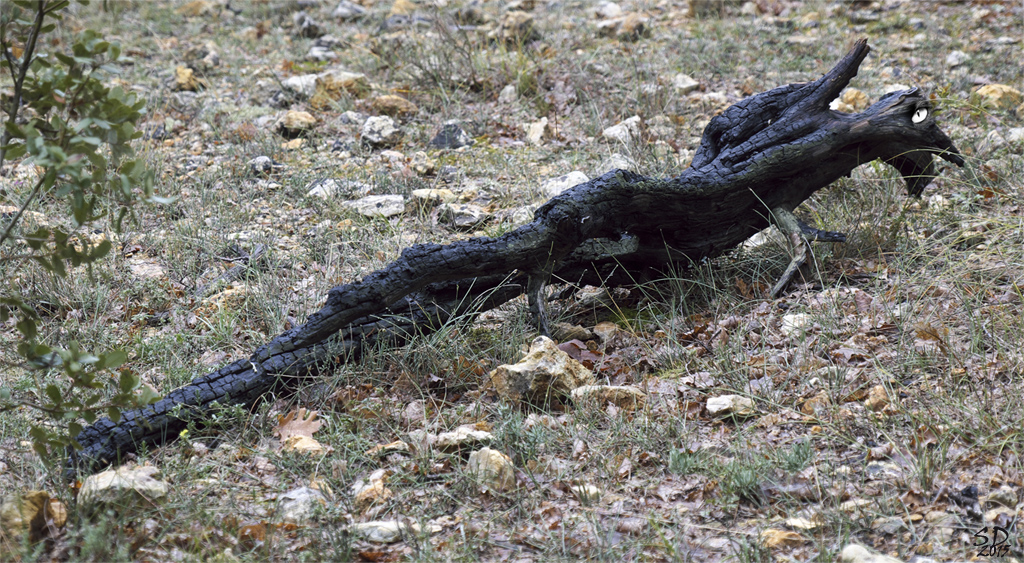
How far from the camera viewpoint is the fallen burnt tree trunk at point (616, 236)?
277 centimetres

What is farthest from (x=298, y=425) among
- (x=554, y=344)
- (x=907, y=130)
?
(x=907, y=130)

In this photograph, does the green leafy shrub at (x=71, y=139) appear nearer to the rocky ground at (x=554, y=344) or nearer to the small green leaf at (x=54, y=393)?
the small green leaf at (x=54, y=393)

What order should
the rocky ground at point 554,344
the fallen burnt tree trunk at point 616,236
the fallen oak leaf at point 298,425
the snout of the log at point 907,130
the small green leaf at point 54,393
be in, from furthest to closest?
the snout of the log at point 907,130 < the fallen burnt tree trunk at point 616,236 < the fallen oak leaf at point 298,425 < the rocky ground at point 554,344 < the small green leaf at point 54,393

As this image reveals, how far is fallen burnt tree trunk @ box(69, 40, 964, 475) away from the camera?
2766mm

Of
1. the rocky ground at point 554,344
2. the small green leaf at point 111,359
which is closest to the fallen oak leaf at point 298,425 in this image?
the rocky ground at point 554,344

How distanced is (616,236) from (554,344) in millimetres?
728

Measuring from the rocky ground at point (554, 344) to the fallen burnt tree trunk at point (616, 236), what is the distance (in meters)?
0.13

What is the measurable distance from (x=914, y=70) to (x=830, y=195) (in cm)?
257

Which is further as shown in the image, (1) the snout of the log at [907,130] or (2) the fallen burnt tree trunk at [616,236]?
(1) the snout of the log at [907,130]

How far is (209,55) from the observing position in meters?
6.89

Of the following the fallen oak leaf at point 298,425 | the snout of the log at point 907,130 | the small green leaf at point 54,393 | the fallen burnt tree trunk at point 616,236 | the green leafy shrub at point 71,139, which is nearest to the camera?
the green leafy shrub at point 71,139
